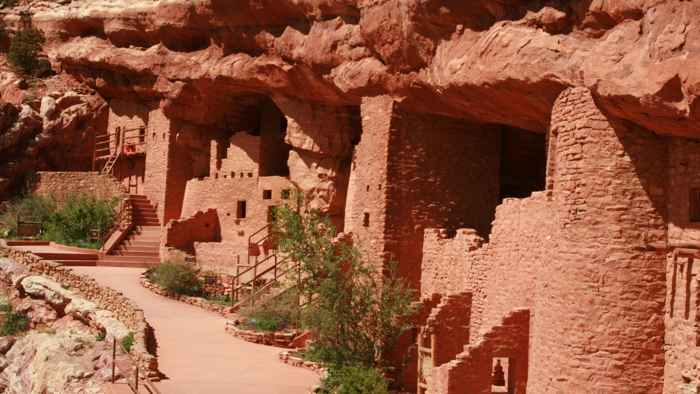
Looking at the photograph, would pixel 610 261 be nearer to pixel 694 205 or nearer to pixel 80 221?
pixel 694 205

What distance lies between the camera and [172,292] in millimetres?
24312

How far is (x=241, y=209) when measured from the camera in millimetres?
26688

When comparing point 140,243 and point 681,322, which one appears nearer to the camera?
point 681,322

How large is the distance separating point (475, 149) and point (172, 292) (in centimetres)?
964

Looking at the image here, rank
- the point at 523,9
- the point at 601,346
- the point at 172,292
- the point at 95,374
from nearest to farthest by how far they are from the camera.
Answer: the point at 601,346 < the point at 523,9 < the point at 95,374 < the point at 172,292

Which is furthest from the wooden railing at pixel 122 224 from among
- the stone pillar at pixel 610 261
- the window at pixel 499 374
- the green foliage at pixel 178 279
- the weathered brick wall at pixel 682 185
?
the weathered brick wall at pixel 682 185

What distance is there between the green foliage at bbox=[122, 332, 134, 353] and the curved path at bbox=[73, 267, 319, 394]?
0.57m

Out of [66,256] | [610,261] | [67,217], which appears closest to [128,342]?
[610,261]

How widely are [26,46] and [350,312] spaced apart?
22301mm

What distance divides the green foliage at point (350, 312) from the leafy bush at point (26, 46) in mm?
20258

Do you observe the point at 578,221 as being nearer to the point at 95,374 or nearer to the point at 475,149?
the point at 475,149

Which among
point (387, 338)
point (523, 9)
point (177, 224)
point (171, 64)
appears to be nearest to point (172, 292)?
point (177, 224)

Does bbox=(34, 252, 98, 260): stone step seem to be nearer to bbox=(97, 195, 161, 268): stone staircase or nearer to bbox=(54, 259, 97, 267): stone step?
bbox=(54, 259, 97, 267): stone step

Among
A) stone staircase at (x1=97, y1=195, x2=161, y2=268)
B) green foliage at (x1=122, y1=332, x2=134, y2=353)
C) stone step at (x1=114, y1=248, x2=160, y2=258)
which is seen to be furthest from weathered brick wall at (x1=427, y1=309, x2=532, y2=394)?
stone step at (x1=114, y1=248, x2=160, y2=258)
